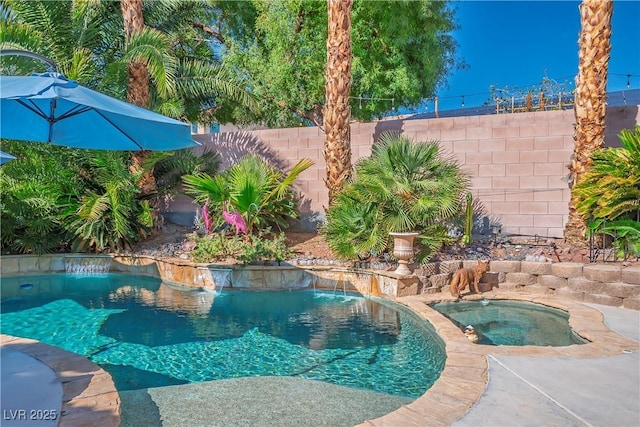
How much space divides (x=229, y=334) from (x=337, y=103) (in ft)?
19.8

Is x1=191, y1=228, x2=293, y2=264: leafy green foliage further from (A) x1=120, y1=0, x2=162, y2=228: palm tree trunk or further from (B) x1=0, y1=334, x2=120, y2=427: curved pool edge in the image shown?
(B) x1=0, y1=334, x2=120, y2=427: curved pool edge

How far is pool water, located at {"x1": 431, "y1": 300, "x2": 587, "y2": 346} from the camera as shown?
234 inches

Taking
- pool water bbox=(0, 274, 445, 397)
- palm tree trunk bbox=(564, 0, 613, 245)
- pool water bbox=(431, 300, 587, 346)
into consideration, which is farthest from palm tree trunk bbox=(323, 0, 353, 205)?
palm tree trunk bbox=(564, 0, 613, 245)

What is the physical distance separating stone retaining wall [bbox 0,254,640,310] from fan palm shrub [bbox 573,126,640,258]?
0.67 m

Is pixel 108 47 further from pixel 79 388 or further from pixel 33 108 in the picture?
pixel 79 388

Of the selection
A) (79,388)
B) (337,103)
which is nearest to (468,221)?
(337,103)

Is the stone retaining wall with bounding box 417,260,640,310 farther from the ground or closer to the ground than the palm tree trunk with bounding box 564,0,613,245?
closer to the ground

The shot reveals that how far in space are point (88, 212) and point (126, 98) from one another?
332cm

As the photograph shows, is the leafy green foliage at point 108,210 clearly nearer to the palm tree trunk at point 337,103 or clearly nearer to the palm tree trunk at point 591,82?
the palm tree trunk at point 337,103

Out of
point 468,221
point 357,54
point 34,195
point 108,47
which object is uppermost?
point 357,54

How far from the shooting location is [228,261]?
9938 millimetres

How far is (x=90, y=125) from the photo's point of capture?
5188 mm

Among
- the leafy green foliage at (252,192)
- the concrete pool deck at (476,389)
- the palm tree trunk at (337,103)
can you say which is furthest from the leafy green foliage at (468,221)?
the concrete pool deck at (476,389)

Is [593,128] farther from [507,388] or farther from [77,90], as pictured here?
[77,90]
